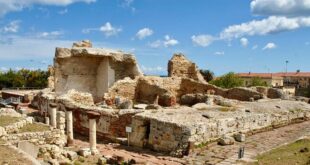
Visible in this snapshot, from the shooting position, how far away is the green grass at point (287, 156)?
1079 cm

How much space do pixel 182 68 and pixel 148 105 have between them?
10573 millimetres

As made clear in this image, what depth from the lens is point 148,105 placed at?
19516 mm

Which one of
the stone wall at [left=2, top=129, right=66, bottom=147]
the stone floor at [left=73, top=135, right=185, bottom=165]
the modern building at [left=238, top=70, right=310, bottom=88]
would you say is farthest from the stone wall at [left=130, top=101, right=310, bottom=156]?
the modern building at [left=238, top=70, right=310, bottom=88]

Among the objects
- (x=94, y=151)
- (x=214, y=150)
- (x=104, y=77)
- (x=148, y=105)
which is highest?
(x=104, y=77)

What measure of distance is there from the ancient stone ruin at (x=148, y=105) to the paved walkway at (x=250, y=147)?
0.42 m

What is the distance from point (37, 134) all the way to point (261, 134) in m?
8.76

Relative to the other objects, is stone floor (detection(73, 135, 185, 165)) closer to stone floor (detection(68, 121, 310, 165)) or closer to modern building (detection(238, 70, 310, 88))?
stone floor (detection(68, 121, 310, 165))

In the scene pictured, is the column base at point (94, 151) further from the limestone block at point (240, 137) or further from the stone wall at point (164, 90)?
the stone wall at point (164, 90)

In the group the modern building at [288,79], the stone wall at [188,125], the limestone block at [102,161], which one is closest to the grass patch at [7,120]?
the limestone block at [102,161]

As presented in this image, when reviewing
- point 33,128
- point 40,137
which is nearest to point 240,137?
point 40,137

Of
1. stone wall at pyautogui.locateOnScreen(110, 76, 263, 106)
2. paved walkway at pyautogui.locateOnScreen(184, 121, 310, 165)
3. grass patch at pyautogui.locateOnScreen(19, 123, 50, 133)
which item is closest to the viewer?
paved walkway at pyautogui.locateOnScreen(184, 121, 310, 165)

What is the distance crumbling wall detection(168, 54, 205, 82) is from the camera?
29.2 metres

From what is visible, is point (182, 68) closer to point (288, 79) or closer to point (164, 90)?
point (164, 90)

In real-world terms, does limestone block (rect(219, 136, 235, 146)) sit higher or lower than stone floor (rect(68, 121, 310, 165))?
higher
